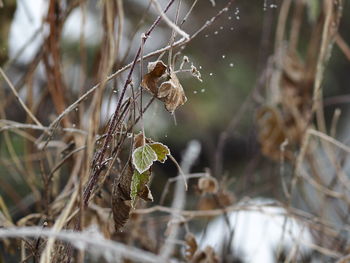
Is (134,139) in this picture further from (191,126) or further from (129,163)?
(191,126)

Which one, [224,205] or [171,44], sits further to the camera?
[224,205]

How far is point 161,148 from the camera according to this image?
0.79 m

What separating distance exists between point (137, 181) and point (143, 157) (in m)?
0.04

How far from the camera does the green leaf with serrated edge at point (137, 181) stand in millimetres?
777

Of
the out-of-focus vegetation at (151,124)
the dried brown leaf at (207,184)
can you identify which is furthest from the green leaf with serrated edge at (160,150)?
the dried brown leaf at (207,184)

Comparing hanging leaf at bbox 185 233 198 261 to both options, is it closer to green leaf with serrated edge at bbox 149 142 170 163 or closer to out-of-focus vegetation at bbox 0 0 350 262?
out-of-focus vegetation at bbox 0 0 350 262

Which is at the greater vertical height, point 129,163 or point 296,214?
point 129,163

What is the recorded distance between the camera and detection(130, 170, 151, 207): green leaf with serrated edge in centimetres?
78

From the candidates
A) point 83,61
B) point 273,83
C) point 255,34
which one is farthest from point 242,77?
point 83,61

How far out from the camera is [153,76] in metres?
0.77

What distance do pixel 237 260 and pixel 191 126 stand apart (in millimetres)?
1101

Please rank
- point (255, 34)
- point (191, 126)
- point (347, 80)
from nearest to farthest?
point (191, 126), point (255, 34), point (347, 80)

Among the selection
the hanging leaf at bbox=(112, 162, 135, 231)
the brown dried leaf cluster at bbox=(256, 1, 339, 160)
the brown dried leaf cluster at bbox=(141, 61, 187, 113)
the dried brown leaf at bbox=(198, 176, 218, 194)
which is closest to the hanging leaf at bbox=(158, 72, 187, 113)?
the brown dried leaf cluster at bbox=(141, 61, 187, 113)

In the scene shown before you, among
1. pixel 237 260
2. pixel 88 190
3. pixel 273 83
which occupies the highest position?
pixel 273 83
